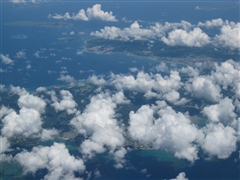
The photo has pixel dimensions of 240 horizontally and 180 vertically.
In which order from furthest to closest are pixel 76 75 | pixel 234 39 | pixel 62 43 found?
pixel 62 43, pixel 234 39, pixel 76 75

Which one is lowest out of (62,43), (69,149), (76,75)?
(69,149)

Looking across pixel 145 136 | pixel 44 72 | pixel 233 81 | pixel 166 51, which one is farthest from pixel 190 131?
pixel 166 51

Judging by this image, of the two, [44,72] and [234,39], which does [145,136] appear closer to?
[44,72]

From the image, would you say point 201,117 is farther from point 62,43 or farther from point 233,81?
point 62,43

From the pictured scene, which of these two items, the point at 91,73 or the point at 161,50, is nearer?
the point at 91,73

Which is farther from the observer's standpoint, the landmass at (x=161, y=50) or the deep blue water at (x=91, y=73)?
the landmass at (x=161, y=50)

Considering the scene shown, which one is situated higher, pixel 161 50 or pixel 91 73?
pixel 161 50

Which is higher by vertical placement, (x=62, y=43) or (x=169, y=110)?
(x=62, y=43)

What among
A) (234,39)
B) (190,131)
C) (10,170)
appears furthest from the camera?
(234,39)

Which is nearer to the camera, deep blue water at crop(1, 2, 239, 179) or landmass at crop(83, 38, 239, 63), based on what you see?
deep blue water at crop(1, 2, 239, 179)

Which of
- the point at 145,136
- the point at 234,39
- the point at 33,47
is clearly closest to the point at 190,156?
the point at 145,136

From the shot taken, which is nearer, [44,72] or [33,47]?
[44,72]
